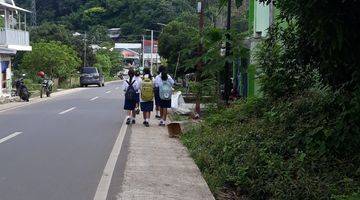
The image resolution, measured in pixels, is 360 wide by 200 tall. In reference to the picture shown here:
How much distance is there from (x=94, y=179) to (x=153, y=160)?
6.57 feet

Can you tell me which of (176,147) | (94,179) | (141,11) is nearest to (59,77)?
(141,11)

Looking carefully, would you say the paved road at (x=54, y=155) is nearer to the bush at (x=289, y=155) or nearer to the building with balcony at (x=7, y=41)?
the bush at (x=289, y=155)

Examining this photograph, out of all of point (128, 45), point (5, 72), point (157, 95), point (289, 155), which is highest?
point (128, 45)

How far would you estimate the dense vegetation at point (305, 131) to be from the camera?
6.43 metres

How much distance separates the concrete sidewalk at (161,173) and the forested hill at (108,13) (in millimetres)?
67428

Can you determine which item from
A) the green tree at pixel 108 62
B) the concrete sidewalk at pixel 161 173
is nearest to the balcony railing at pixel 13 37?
the concrete sidewalk at pixel 161 173

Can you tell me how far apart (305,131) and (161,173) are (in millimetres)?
2410

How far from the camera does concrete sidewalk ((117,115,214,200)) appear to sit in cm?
743

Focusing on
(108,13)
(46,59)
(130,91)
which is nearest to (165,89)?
(130,91)

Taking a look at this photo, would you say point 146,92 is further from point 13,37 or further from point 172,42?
point 172,42

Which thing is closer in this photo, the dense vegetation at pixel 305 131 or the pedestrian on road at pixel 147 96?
the dense vegetation at pixel 305 131

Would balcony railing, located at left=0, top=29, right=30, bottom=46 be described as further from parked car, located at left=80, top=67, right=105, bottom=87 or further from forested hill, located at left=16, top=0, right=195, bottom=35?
forested hill, located at left=16, top=0, right=195, bottom=35

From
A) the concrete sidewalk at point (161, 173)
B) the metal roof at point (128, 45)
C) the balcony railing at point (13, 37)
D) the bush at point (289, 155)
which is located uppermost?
the metal roof at point (128, 45)

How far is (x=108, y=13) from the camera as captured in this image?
92375 mm
